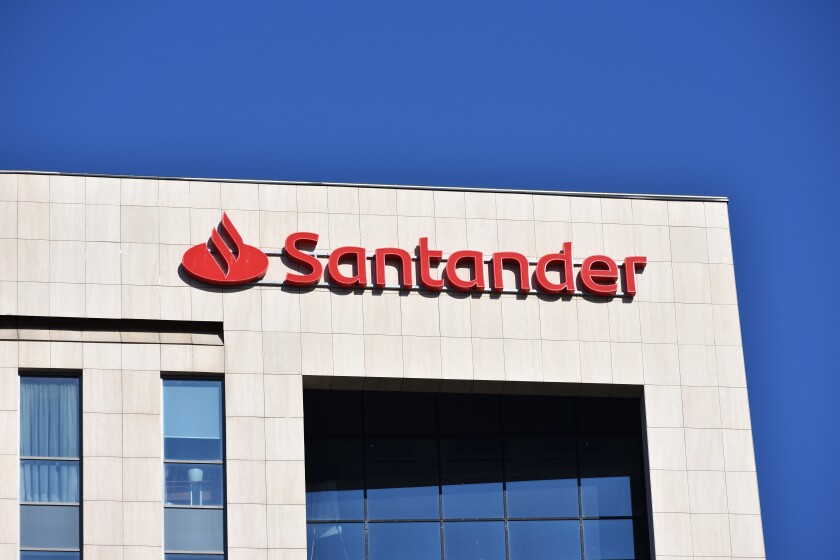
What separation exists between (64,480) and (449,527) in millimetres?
11053

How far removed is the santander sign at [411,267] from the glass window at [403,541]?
6.79m

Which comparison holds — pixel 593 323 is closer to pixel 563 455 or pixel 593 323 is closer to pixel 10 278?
pixel 563 455

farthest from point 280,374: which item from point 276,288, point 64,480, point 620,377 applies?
point 620,377

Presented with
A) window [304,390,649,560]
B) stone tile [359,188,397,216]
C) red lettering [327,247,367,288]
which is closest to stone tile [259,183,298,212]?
red lettering [327,247,367,288]

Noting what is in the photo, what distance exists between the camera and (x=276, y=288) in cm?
5034

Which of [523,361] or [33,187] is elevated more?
[33,187]

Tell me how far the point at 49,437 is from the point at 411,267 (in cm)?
1084

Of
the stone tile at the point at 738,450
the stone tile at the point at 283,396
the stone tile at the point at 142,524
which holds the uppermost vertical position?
the stone tile at the point at 283,396

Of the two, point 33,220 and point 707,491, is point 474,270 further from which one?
point 33,220

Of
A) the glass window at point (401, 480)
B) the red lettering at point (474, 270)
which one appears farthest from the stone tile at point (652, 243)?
the glass window at point (401, 480)

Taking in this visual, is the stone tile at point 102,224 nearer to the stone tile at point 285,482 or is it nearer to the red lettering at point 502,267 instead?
the stone tile at point 285,482

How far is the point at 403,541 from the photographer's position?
5194 cm

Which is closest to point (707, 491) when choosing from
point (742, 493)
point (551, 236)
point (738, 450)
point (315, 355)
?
point (742, 493)

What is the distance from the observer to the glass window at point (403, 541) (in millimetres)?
51781
